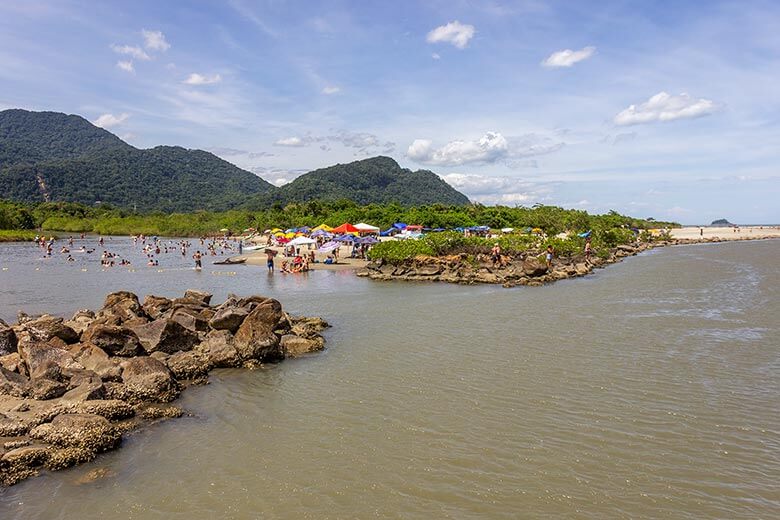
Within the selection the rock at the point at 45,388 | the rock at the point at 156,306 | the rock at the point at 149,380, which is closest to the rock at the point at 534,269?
the rock at the point at 156,306

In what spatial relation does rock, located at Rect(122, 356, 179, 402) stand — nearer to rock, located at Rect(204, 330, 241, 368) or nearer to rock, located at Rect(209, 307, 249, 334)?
rock, located at Rect(204, 330, 241, 368)

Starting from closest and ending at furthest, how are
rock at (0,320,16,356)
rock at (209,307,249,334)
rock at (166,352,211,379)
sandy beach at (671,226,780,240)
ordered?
rock at (166,352,211,379)
rock at (0,320,16,356)
rock at (209,307,249,334)
sandy beach at (671,226,780,240)

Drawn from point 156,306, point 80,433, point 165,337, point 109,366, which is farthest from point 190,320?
point 80,433

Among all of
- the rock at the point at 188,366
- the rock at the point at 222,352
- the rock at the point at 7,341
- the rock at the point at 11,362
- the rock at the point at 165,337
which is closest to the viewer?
the rock at the point at 11,362

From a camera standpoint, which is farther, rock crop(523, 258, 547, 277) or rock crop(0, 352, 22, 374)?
rock crop(523, 258, 547, 277)

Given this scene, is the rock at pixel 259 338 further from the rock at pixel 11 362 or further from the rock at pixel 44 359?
the rock at pixel 11 362

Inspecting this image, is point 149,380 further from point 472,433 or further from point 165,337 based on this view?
point 472,433

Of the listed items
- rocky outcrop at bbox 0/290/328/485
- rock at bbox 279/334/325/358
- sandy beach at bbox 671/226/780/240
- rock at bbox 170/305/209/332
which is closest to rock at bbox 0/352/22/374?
rocky outcrop at bbox 0/290/328/485
